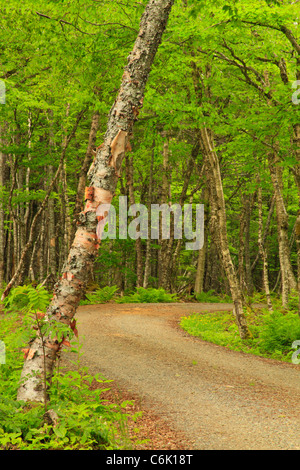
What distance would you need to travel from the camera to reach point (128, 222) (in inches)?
878

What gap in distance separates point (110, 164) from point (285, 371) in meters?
5.73

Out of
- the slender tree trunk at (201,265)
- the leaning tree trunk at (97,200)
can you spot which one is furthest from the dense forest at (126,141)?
the slender tree trunk at (201,265)

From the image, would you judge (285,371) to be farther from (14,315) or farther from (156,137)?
(156,137)

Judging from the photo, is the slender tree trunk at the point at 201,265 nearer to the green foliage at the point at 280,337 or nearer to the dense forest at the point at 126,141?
the dense forest at the point at 126,141

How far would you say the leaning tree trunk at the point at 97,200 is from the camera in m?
4.54

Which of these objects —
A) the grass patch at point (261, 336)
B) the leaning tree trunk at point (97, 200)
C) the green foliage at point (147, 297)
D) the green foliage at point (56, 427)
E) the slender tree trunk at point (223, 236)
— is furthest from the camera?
the green foliage at point (147, 297)

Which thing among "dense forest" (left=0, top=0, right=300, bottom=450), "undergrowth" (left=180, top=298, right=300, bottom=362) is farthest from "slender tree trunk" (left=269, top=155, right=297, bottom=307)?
"undergrowth" (left=180, top=298, right=300, bottom=362)

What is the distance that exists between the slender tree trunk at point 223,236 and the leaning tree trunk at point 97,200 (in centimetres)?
612

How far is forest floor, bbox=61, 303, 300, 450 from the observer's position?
175 inches

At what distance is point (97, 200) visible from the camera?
4820 millimetres

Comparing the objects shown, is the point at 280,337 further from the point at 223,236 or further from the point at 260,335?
the point at 223,236

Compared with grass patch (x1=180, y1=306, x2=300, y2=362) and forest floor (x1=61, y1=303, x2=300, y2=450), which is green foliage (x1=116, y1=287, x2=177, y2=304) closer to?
grass patch (x1=180, y1=306, x2=300, y2=362)

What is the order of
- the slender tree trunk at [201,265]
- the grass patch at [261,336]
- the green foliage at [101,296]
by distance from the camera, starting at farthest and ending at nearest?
the slender tree trunk at [201,265] < the green foliage at [101,296] < the grass patch at [261,336]

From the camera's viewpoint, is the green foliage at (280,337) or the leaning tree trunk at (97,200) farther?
the green foliage at (280,337)
